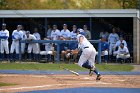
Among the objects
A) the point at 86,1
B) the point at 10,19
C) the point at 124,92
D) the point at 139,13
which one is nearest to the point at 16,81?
the point at 124,92

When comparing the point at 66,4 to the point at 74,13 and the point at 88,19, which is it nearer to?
the point at 88,19

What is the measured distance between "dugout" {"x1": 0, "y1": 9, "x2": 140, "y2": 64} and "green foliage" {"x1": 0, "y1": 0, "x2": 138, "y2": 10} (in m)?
6.10

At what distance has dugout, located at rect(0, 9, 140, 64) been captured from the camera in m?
23.9

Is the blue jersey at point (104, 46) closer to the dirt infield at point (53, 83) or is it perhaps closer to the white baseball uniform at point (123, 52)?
the white baseball uniform at point (123, 52)

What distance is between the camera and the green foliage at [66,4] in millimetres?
34344

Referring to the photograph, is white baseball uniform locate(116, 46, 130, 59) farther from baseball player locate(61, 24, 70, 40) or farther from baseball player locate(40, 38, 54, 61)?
baseball player locate(40, 38, 54, 61)

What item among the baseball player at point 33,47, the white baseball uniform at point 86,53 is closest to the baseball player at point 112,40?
the baseball player at point 33,47

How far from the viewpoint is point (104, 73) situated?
17.7 metres

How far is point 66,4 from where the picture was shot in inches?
1601

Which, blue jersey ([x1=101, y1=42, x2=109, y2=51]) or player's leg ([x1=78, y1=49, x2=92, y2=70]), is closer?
player's leg ([x1=78, y1=49, x2=92, y2=70])

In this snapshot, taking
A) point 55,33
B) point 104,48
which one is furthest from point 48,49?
point 104,48

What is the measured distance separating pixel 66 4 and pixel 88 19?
48.3 ft

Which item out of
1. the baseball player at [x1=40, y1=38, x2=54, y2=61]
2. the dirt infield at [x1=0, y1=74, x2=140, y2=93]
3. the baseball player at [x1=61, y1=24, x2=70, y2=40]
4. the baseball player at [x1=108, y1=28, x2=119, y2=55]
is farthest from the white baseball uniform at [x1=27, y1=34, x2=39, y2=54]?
the dirt infield at [x1=0, y1=74, x2=140, y2=93]

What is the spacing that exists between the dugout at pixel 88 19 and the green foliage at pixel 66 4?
6099 mm
